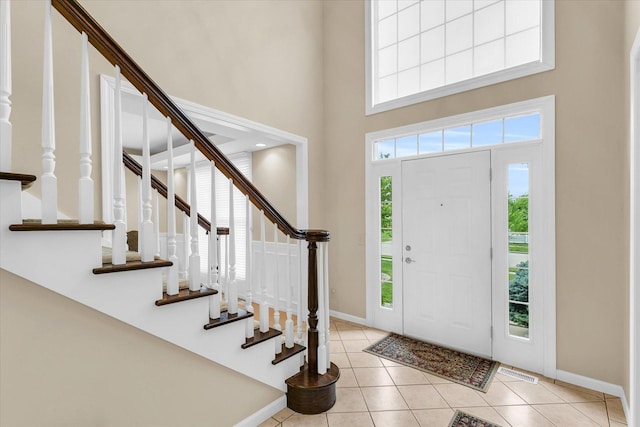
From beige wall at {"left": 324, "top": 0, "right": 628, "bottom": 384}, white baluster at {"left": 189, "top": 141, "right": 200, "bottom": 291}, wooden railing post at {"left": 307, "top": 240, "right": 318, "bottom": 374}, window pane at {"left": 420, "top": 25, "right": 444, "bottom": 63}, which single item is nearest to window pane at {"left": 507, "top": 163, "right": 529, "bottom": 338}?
beige wall at {"left": 324, "top": 0, "right": 628, "bottom": 384}

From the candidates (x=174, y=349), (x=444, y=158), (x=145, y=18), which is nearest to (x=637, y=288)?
(x=444, y=158)

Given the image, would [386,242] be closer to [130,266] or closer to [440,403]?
[440,403]

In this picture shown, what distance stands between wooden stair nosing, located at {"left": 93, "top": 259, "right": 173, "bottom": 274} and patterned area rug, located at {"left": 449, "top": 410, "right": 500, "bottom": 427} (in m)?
2.09

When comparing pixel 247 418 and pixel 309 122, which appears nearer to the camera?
pixel 247 418

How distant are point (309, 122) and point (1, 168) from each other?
125 inches

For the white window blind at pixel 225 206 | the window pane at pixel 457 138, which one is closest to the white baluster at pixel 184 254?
the white window blind at pixel 225 206

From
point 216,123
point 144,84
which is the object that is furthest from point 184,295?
point 216,123

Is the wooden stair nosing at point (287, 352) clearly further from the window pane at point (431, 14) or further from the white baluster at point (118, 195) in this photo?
the window pane at point (431, 14)

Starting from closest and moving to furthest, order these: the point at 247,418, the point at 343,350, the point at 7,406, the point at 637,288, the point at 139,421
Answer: the point at 7,406
the point at 139,421
the point at 637,288
the point at 247,418
the point at 343,350

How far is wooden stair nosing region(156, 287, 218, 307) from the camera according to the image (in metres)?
1.48

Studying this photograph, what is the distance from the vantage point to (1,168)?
109cm

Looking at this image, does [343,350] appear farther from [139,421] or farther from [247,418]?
[139,421]

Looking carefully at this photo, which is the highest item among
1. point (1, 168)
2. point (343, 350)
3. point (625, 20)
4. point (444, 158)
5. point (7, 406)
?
point (625, 20)

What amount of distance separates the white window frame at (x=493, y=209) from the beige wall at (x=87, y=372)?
2288 mm
